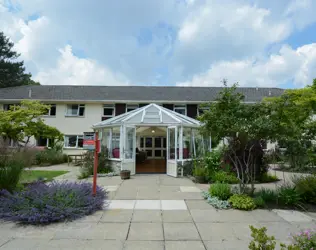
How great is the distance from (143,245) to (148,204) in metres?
2.49

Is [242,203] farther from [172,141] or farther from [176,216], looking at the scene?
[172,141]

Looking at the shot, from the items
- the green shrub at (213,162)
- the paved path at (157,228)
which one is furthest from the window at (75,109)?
the paved path at (157,228)

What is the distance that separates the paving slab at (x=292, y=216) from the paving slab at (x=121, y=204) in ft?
12.7

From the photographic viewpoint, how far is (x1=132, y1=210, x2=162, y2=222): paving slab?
483cm

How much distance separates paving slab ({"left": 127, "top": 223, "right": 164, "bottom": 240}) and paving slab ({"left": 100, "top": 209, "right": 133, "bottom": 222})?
441 millimetres

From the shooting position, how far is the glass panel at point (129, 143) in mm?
11356

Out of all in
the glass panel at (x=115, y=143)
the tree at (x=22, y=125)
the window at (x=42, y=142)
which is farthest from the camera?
the window at (x=42, y=142)

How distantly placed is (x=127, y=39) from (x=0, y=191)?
31.1ft

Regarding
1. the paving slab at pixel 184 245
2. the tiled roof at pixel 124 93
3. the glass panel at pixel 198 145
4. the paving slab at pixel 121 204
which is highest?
the tiled roof at pixel 124 93

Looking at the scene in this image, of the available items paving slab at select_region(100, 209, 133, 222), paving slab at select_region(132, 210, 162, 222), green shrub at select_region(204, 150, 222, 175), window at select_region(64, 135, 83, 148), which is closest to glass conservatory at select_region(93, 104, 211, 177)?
green shrub at select_region(204, 150, 222, 175)

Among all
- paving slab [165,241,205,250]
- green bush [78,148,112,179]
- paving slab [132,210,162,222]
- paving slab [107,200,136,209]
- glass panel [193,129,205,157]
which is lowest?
paving slab [165,241,205,250]

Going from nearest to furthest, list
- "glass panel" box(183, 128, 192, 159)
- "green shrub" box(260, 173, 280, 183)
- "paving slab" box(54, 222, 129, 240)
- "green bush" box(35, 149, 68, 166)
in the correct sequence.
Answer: "paving slab" box(54, 222, 129, 240)
"green shrub" box(260, 173, 280, 183)
"glass panel" box(183, 128, 192, 159)
"green bush" box(35, 149, 68, 166)

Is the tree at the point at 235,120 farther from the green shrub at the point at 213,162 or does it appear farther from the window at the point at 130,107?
the window at the point at 130,107

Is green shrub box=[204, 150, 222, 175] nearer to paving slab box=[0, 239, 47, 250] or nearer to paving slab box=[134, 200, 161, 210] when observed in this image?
paving slab box=[134, 200, 161, 210]
